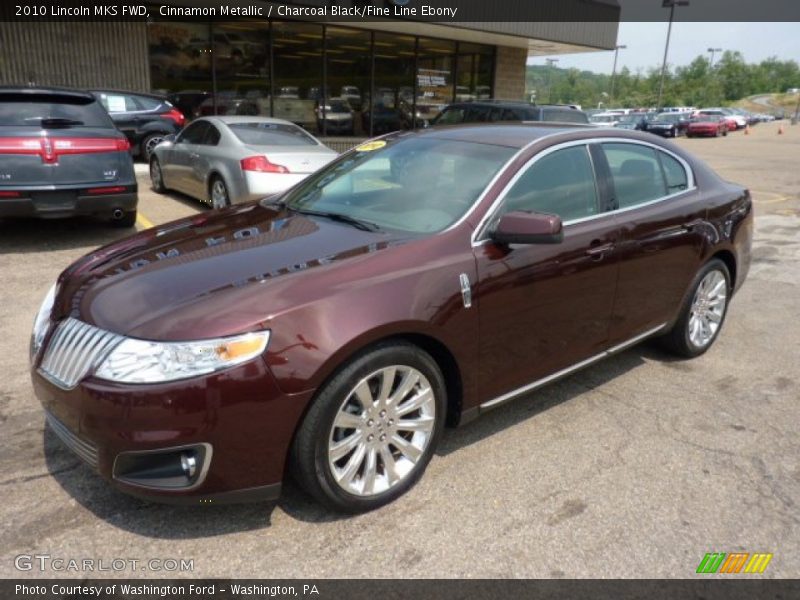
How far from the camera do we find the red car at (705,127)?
38344mm

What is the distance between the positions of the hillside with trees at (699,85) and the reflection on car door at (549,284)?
3765 inches

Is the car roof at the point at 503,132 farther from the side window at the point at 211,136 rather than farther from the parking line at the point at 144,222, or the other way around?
the side window at the point at 211,136

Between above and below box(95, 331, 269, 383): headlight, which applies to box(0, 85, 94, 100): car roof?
above

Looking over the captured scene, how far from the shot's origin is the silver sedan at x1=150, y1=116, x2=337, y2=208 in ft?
25.2

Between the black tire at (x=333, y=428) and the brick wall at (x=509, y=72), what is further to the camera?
the brick wall at (x=509, y=72)

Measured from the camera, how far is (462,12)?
15828 mm

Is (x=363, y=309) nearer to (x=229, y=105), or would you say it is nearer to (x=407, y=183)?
(x=407, y=183)

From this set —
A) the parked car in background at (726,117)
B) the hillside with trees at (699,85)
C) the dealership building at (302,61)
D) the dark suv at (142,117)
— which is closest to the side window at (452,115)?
the dealership building at (302,61)

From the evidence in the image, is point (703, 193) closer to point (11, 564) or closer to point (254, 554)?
point (254, 554)

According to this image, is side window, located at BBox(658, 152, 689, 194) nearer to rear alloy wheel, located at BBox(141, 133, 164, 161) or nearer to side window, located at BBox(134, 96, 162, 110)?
rear alloy wheel, located at BBox(141, 133, 164, 161)

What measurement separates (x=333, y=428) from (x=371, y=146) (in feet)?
6.92

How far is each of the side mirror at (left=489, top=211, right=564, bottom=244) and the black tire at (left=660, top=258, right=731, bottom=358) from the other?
69.7 inches

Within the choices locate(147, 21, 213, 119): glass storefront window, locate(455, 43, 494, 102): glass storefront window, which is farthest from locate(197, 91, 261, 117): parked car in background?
locate(455, 43, 494, 102): glass storefront window

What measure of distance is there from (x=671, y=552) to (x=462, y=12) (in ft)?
50.9
